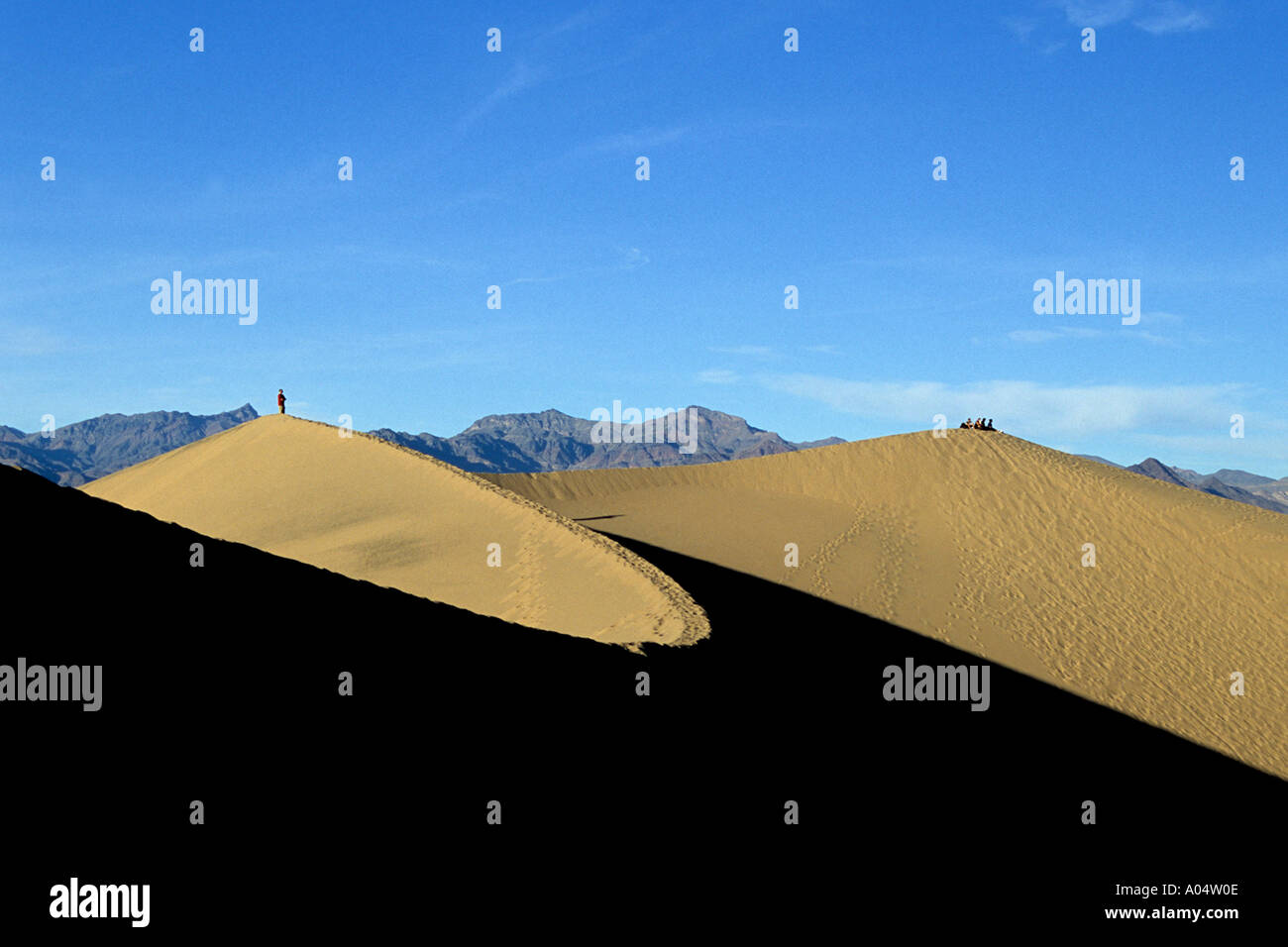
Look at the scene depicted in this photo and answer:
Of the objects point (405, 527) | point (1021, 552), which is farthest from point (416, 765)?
point (1021, 552)

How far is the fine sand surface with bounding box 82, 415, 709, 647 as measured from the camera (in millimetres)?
20750

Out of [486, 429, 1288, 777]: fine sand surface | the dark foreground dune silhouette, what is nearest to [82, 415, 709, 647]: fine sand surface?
the dark foreground dune silhouette

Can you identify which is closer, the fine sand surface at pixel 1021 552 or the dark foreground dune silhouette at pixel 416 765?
the dark foreground dune silhouette at pixel 416 765

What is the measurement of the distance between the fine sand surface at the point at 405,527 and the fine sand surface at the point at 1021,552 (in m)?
3.69

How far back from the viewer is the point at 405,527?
96.7 feet

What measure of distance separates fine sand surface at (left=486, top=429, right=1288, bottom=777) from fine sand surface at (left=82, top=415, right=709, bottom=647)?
3.69 meters

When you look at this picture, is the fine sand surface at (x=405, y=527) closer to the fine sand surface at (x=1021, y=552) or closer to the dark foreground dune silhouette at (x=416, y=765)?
the dark foreground dune silhouette at (x=416, y=765)

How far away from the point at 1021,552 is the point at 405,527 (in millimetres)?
22022

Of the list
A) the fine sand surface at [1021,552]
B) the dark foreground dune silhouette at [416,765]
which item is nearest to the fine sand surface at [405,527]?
the dark foreground dune silhouette at [416,765]

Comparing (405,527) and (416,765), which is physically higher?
(405,527)

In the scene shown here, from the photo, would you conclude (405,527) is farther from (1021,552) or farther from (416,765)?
(1021,552)

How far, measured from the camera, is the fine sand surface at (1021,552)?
87.1 ft

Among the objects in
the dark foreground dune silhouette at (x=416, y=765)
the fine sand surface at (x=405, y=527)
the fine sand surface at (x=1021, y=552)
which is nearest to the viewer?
the dark foreground dune silhouette at (x=416, y=765)
